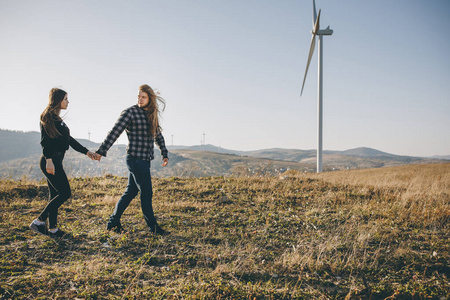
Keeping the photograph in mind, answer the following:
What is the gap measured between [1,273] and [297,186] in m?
9.14

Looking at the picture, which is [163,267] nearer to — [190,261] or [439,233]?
[190,261]

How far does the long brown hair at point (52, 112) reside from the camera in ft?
14.5

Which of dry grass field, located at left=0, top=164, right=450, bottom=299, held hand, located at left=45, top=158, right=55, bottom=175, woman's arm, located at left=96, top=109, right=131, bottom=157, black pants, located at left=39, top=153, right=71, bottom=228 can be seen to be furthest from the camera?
woman's arm, located at left=96, top=109, right=131, bottom=157

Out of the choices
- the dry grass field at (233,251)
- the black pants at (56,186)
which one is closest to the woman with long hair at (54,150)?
the black pants at (56,186)

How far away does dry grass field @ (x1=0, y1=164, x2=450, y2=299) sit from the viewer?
134 inches

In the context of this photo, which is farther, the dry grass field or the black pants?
the black pants

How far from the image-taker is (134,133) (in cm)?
490

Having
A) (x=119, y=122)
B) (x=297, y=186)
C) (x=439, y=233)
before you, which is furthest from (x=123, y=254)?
(x=297, y=186)

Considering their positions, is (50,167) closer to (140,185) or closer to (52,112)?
(52,112)

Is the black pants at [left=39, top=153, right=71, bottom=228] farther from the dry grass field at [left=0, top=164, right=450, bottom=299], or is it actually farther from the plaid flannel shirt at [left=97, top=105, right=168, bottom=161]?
the plaid flannel shirt at [left=97, top=105, right=168, bottom=161]

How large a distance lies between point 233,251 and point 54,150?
3.67m

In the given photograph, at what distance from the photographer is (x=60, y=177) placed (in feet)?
15.4

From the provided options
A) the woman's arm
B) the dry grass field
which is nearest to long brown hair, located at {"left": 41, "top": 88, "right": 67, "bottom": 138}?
the woman's arm

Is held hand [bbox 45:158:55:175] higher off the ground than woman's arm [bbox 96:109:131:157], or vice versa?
woman's arm [bbox 96:109:131:157]
